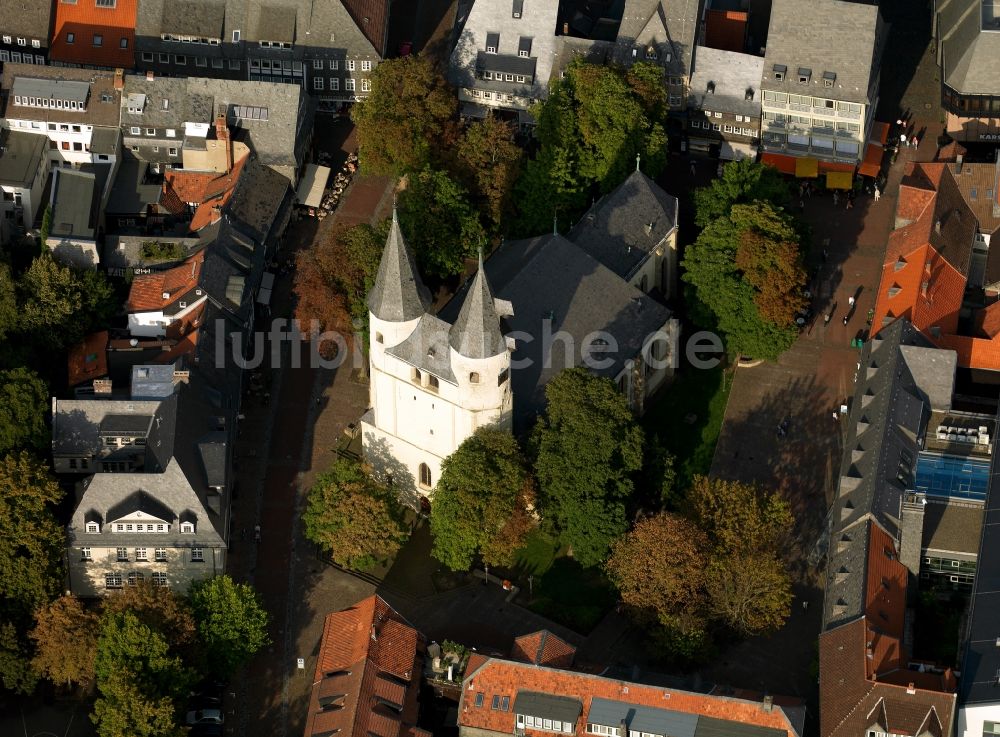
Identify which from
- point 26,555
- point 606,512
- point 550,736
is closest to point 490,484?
point 606,512

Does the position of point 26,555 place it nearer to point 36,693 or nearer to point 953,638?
point 36,693

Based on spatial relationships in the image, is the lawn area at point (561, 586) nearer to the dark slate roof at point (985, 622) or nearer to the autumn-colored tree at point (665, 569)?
the autumn-colored tree at point (665, 569)

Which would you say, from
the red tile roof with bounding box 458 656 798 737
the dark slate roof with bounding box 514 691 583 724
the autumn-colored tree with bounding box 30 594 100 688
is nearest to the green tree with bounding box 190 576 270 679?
the autumn-colored tree with bounding box 30 594 100 688

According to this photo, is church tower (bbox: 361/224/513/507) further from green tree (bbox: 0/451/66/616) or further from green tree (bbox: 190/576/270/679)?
green tree (bbox: 0/451/66/616)

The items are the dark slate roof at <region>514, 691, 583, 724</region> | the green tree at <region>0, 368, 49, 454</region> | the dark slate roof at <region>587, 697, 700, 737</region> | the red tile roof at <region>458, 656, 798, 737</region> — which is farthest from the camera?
the green tree at <region>0, 368, 49, 454</region>

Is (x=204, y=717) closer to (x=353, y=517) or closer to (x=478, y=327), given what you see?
(x=353, y=517)

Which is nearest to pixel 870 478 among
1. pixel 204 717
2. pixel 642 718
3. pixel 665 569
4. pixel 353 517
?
pixel 665 569
